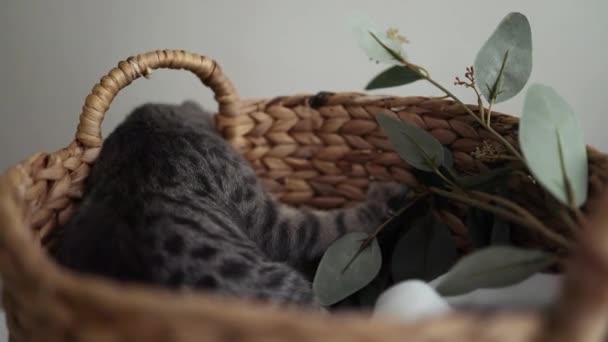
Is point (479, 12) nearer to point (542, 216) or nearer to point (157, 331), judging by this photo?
point (542, 216)

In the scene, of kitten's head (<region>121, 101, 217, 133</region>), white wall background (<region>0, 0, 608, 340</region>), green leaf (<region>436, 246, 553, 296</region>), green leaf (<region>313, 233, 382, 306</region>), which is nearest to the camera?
green leaf (<region>436, 246, 553, 296</region>)

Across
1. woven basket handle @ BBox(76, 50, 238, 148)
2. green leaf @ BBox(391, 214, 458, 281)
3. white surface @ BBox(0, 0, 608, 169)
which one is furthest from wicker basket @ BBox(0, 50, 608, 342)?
white surface @ BBox(0, 0, 608, 169)

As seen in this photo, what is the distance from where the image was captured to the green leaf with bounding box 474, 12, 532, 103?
2.37 feet

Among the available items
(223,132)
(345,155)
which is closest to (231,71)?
(223,132)

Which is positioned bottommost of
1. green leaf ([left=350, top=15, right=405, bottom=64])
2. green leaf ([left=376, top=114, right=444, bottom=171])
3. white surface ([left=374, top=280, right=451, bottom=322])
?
white surface ([left=374, top=280, right=451, bottom=322])

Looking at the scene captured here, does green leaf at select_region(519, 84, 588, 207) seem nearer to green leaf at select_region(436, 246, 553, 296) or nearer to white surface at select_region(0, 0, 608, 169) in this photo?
green leaf at select_region(436, 246, 553, 296)

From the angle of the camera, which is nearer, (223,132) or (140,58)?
(140,58)

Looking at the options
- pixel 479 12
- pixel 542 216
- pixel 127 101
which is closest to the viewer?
pixel 542 216

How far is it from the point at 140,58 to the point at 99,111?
106 millimetres

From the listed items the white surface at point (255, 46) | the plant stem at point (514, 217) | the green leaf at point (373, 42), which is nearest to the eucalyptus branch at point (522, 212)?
the plant stem at point (514, 217)

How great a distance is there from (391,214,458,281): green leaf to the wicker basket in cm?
12

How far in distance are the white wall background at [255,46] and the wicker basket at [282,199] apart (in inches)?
9.7

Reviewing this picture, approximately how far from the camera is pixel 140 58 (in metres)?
0.80

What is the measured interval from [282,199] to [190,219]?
0.38 m
